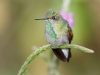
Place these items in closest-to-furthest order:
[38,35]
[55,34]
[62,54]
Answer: [55,34] < [62,54] < [38,35]

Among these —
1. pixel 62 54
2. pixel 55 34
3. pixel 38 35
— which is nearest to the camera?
pixel 55 34

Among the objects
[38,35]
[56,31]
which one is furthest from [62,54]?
[38,35]

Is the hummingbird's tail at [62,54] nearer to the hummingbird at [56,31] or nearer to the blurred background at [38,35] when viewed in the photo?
the hummingbird at [56,31]

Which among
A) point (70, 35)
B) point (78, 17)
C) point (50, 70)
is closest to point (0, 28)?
point (78, 17)

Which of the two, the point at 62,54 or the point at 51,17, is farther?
the point at 62,54

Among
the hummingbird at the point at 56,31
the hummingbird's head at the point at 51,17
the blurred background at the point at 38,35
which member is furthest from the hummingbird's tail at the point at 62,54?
the blurred background at the point at 38,35

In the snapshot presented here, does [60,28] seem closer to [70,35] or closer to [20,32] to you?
[70,35]

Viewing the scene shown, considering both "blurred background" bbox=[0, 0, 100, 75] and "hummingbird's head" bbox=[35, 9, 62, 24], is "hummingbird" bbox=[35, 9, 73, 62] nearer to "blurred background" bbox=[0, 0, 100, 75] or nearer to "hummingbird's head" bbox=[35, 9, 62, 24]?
"hummingbird's head" bbox=[35, 9, 62, 24]

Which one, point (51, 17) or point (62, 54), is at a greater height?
point (51, 17)

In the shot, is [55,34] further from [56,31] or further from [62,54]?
[62,54]
